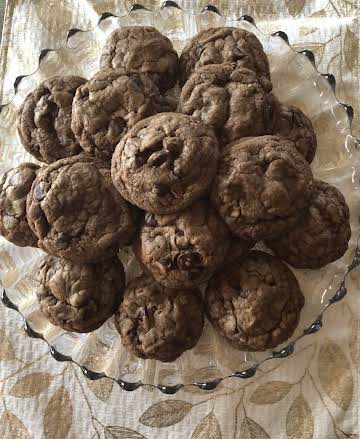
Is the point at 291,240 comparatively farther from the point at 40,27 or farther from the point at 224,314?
the point at 40,27

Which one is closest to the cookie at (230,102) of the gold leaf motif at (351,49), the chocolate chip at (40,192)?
the chocolate chip at (40,192)

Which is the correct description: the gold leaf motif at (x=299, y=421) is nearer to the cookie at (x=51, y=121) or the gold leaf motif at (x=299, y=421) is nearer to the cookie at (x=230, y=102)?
the cookie at (x=230, y=102)

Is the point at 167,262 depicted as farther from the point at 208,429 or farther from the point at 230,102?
the point at 208,429

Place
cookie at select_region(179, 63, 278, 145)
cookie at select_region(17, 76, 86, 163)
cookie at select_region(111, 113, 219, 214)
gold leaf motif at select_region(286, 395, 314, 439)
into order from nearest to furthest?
1. cookie at select_region(111, 113, 219, 214)
2. cookie at select_region(179, 63, 278, 145)
3. cookie at select_region(17, 76, 86, 163)
4. gold leaf motif at select_region(286, 395, 314, 439)

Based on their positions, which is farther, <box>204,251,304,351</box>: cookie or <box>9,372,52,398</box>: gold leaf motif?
<box>9,372,52,398</box>: gold leaf motif

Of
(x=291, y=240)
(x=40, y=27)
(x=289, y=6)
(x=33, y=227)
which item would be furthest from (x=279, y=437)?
(x=40, y=27)

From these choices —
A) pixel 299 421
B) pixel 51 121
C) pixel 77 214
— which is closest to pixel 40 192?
pixel 77 214

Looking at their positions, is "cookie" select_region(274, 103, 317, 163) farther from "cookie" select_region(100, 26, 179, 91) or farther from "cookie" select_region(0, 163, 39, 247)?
"cookie" select_region(0, 163, 39, 247)

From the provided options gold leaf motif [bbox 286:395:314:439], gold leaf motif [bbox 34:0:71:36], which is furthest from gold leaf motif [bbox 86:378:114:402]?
gold leaf motif [bbox 34:0:71:36]
